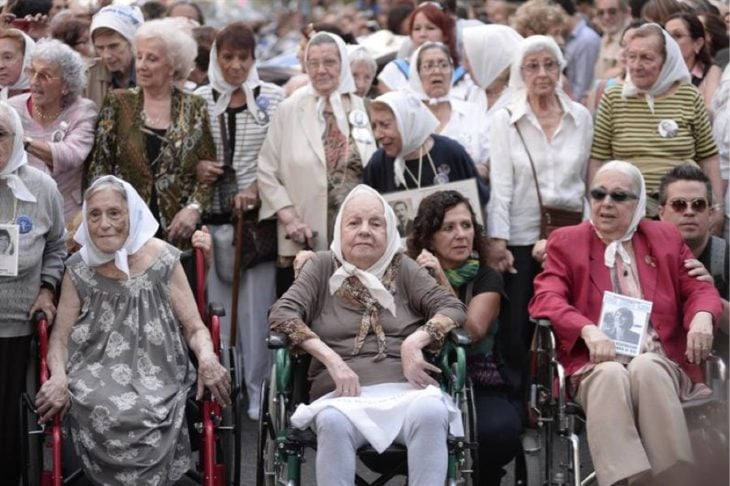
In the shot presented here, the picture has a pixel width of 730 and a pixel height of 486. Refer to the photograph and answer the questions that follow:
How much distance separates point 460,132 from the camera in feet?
29.9

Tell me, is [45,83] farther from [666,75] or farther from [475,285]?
[666,75]

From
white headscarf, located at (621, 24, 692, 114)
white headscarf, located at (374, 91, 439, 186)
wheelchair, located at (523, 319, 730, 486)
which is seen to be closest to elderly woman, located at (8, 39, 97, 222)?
white headscarf, located at (374, 91, 439, 186)

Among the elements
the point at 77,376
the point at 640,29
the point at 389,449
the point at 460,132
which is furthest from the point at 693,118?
the point at 77,376

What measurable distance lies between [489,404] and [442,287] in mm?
575

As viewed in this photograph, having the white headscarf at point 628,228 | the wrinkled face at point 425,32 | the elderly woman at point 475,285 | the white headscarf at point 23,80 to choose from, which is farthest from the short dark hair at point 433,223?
the wrinkled face at point 425,32

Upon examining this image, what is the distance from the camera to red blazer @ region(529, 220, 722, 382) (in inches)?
283

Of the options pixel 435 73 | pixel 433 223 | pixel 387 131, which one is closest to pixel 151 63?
pixel 387 131

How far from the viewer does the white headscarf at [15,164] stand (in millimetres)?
7133

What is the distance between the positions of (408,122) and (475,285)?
116 centimetres

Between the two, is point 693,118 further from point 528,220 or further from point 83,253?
point 83,253

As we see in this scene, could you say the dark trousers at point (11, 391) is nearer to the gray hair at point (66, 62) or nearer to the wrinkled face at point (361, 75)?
the gray hair at point (66, 62)

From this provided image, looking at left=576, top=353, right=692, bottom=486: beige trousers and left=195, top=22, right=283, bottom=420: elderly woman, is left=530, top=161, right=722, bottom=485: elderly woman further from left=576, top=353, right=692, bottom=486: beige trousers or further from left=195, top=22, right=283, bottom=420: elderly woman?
left=195, top=22, right=283, bottom=420: elderly woman

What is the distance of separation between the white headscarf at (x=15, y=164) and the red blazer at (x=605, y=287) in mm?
2276

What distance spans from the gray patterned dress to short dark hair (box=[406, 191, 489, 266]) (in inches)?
43.9
